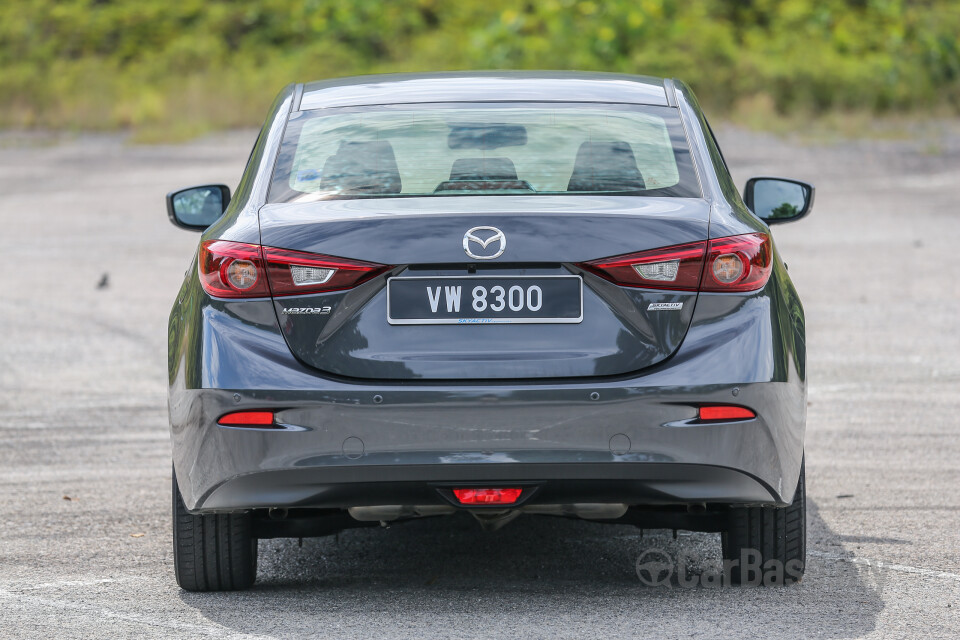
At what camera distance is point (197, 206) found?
5727 mm

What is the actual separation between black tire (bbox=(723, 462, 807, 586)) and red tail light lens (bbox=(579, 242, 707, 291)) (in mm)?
866

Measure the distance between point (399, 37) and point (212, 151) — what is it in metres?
14.5

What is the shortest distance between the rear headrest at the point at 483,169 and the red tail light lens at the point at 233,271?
0.71 m

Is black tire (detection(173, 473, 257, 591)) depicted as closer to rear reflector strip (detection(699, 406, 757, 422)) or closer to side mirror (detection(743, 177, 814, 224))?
rear reflector strip (detection(699, 406, 757, 422))

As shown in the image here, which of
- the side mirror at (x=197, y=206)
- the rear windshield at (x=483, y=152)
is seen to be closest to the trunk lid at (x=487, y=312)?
the rear windshield at (x=483, y=152)

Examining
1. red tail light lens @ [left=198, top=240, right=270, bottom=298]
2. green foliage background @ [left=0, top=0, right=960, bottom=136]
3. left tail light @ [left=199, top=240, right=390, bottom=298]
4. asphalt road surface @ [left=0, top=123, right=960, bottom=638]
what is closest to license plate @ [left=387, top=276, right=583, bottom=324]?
left tail light @ [left=199, top=240, right=390, bottom=298]

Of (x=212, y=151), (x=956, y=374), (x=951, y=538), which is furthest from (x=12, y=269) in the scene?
(x=212, y=151)

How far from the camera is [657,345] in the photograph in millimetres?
4324

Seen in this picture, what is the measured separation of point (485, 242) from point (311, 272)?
0.48m

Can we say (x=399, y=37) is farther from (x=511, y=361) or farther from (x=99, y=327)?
(x=511, y=361)

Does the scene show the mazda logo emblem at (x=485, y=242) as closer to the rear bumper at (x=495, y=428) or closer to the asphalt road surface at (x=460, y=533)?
the rear bumper at (x=495, y=428)

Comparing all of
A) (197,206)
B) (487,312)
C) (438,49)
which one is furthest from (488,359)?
(438,49)

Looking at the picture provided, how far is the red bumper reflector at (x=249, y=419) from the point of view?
432 cm

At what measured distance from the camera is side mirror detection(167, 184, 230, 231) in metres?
5.69
